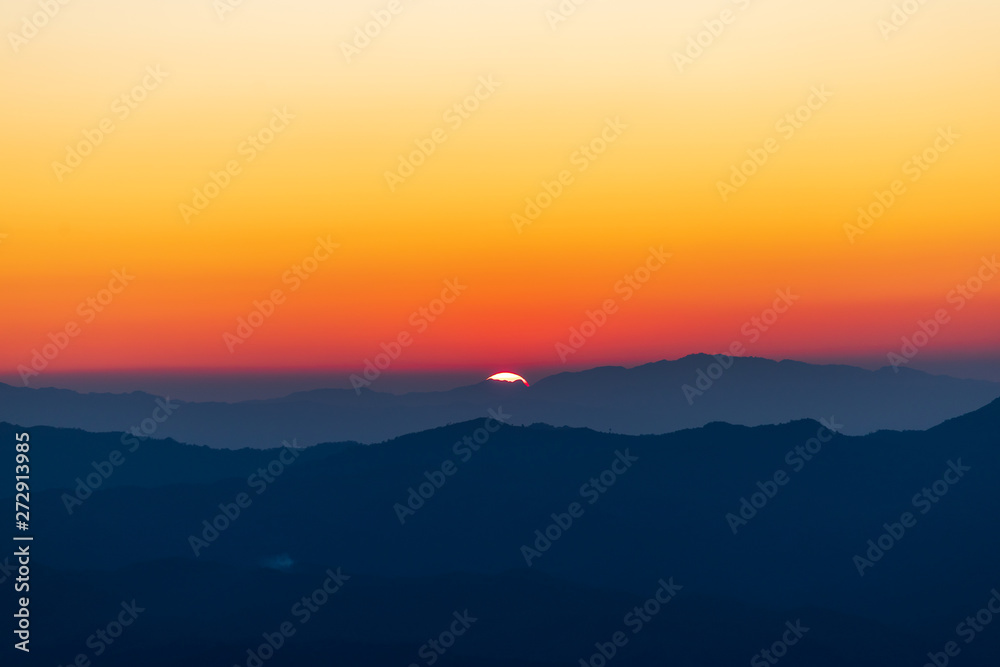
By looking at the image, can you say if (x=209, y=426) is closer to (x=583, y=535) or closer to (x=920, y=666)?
(x=583, y=535)

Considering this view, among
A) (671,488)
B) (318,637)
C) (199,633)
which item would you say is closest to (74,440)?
(199,633)

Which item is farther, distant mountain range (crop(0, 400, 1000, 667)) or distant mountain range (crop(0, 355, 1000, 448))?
distant mountain range (crop(0, 355, 1000, 448))

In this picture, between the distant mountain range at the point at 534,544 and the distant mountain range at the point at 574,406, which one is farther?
the distant mountain range at the point at 574,406

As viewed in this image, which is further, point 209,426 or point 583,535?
point 209,426

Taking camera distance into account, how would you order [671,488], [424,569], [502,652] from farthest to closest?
[671,488], [424,569], [502,652]
